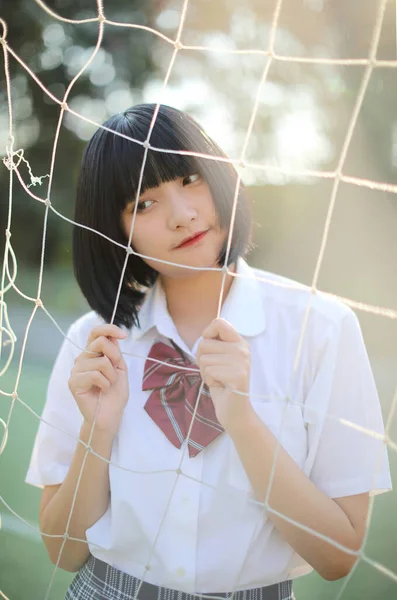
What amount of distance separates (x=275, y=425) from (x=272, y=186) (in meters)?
4.26

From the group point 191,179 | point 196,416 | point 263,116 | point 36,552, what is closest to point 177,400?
point 196,416

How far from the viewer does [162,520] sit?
2.68 ft

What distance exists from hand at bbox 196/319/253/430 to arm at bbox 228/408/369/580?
1 cm

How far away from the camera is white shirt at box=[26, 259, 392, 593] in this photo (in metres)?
0.79

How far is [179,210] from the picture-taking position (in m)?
0.82

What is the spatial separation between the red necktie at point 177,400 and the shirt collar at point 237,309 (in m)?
0.03

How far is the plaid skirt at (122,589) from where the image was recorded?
81 centimetres

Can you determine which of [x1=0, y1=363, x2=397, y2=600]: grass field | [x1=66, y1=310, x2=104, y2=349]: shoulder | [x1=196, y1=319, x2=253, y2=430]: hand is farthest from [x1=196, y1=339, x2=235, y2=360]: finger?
[x1=0, y1=363, x2=397, y2=600]: grass field

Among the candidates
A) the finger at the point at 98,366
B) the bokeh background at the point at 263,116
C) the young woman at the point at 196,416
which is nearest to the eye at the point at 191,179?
the young woman at the point at 196,416

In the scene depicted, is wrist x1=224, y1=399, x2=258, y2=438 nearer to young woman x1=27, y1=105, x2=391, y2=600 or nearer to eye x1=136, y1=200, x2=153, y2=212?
young woman x1=27, y1=105, x2=391, y2=600

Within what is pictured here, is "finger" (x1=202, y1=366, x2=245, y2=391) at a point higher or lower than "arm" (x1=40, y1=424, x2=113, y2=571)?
higher

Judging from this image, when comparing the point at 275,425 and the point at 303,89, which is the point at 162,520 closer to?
the point at 275,425

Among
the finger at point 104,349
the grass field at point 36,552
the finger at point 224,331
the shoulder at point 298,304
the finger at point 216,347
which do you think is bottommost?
the grass field at point 36,552

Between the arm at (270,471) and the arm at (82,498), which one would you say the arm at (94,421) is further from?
the arm at (270,471)
